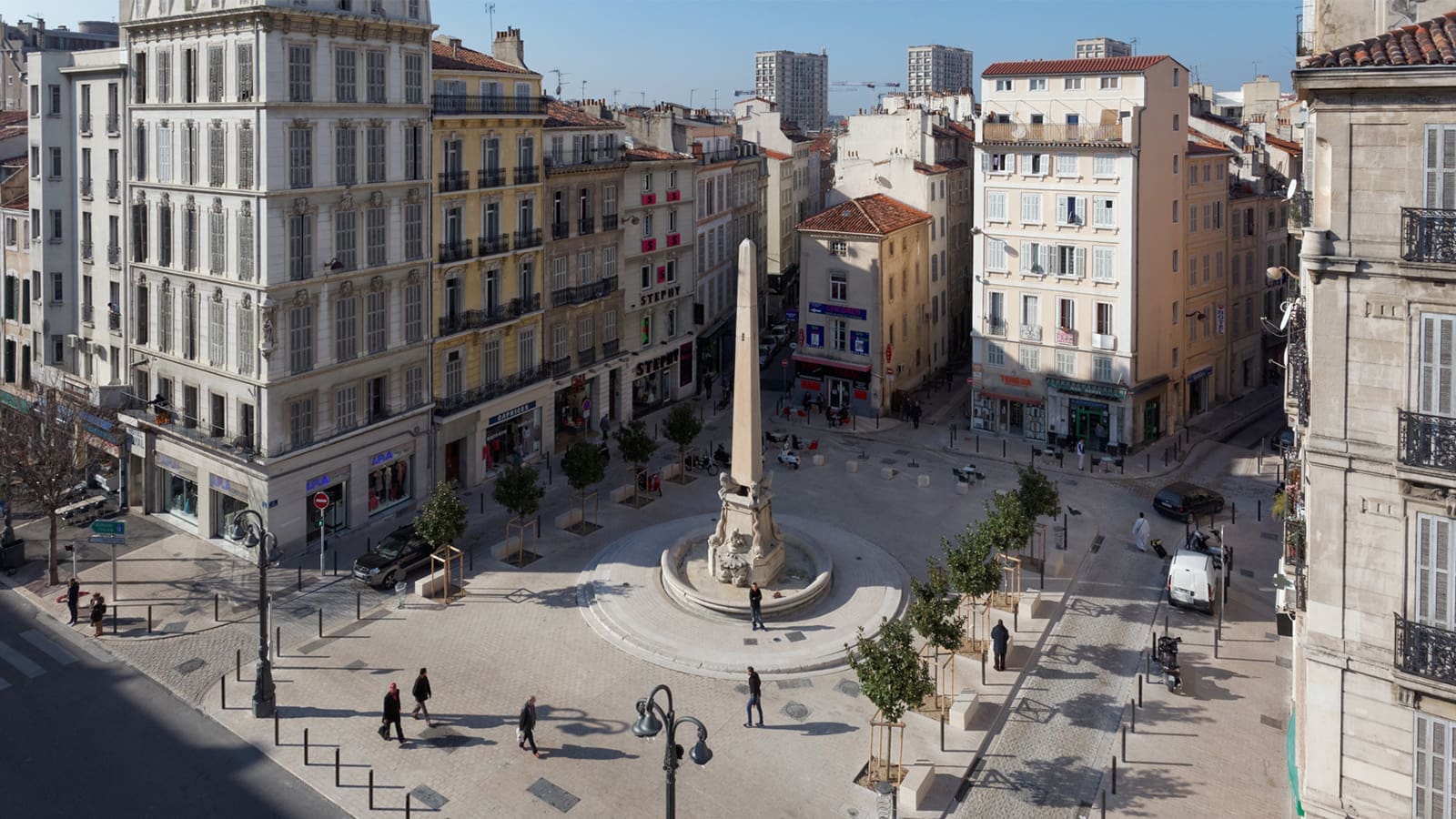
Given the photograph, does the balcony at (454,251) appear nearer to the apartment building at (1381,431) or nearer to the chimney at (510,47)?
the chimney at (510,47)

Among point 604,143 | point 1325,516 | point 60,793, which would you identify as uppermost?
point 604,143

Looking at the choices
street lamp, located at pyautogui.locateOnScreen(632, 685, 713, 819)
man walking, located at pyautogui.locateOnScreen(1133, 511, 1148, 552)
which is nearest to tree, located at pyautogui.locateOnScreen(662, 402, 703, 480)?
man walking, located at pyautogui.locateOnScreen(1133, 511, 1148, 552)

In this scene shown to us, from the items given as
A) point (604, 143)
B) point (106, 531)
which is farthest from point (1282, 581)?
point (604, 143)

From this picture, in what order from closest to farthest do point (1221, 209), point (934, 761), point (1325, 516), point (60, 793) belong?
point (1325, 516), point (60, 793), point (934, 761), point (1221, 209)

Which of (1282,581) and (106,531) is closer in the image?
(1282,581)

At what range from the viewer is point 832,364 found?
63406mm

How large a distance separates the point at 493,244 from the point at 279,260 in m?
11.4

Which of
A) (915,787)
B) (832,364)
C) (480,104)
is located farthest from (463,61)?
(915,787)

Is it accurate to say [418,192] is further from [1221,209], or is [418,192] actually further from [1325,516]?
[1221,209]

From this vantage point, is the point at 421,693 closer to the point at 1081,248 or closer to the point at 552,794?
the point at 552,794

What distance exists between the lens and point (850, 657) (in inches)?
1052

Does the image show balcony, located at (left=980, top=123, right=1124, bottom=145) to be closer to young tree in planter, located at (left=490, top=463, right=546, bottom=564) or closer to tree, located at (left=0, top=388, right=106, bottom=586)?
young tree in planter, located at (left=490, top=463, right=546, bottom=564)

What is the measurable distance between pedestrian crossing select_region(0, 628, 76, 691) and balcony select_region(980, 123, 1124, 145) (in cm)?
4573

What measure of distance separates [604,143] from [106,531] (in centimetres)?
3090
